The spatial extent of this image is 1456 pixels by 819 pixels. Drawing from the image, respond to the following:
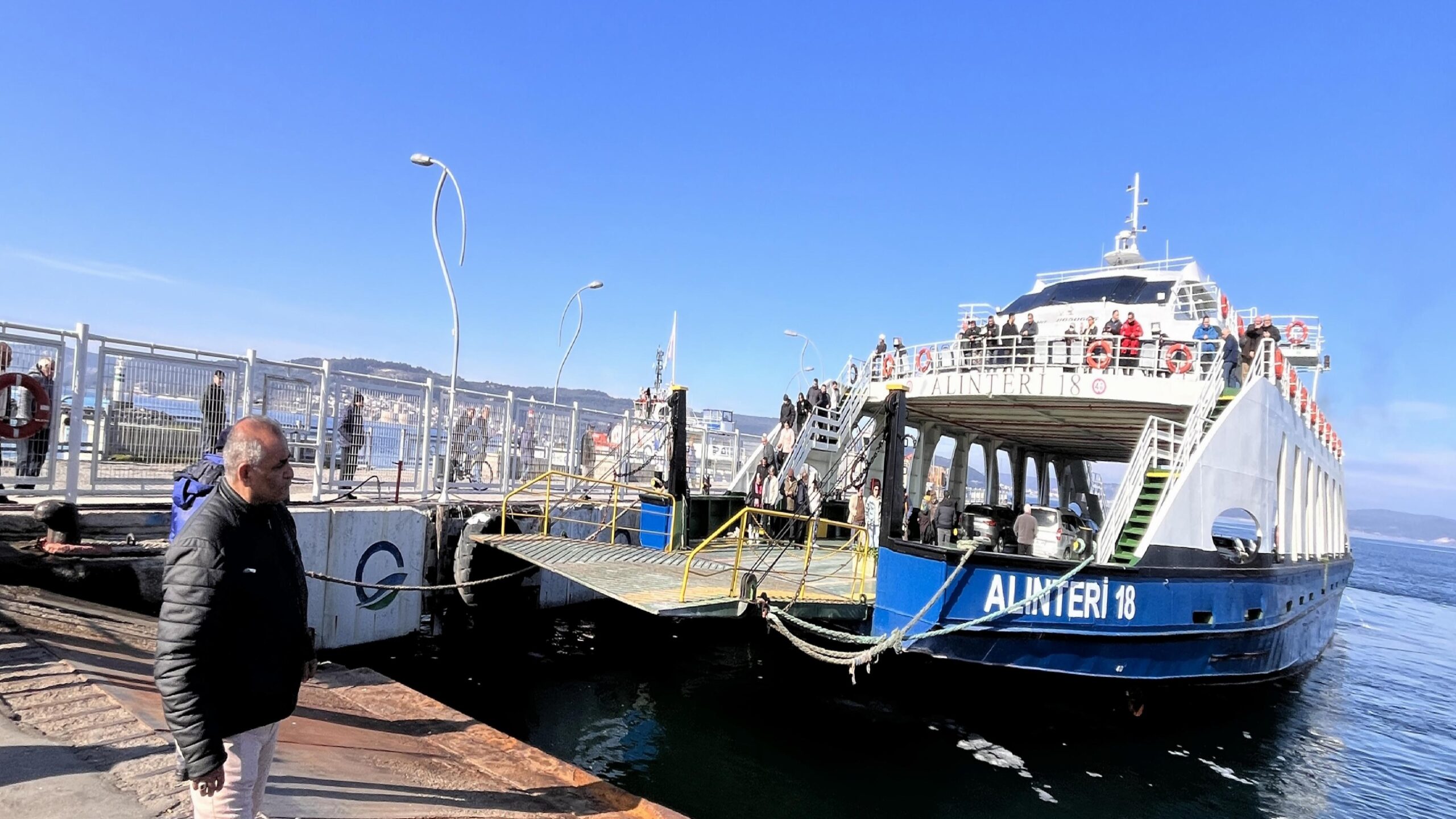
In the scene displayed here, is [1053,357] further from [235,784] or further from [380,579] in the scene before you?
[235,784]

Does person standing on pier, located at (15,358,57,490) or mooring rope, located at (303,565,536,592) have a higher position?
person standing on pier, located at (15,358,57,490)

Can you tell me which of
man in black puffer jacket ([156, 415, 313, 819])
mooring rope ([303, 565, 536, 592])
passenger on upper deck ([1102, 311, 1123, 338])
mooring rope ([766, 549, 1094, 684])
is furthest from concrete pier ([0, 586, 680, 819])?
passenger on upper deck ([1102, 311, 1123, 338])

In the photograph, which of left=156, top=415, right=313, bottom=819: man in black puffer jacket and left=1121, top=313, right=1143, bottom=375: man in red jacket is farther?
left=1121, top=313, right=1143, bottom=375: man in red jacket

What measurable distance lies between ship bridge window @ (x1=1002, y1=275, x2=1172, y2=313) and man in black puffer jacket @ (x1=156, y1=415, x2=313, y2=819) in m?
17.4

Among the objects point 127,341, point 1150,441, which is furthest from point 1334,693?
point 127,341

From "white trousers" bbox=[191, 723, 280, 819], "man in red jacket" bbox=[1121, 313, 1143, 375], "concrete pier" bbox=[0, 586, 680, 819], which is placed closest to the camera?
"white trousers" bbox=[191, 723, 280, 819]

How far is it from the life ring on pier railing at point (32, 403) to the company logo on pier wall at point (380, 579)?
152 inches

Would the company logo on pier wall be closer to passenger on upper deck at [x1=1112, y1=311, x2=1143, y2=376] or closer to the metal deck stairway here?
the metal deck stairway

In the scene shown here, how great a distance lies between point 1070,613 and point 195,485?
8187 millimetres

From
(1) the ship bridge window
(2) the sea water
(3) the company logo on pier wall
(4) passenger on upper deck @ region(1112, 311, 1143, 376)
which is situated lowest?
(2) the sea water

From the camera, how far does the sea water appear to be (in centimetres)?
809

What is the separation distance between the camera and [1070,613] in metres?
8.59

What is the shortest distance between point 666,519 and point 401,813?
987 centimetres

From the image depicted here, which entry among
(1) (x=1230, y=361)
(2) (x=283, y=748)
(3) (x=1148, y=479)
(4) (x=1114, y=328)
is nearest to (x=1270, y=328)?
(4) (x=1114, y=328)
